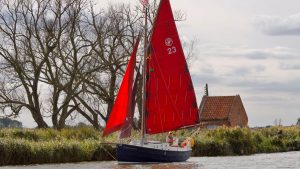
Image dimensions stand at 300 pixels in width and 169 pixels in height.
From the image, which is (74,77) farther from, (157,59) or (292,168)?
(292,168)

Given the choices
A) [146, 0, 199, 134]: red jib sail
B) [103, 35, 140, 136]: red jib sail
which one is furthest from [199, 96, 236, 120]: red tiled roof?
[103, 35, 140, 136]: red jib sail

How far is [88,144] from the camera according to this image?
36500mm

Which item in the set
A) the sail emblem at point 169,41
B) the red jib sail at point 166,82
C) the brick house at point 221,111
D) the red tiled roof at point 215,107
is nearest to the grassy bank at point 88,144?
the red jib sail at point 166,82

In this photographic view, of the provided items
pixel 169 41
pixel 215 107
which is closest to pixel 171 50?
pixel 169 41

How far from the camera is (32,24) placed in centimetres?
5369

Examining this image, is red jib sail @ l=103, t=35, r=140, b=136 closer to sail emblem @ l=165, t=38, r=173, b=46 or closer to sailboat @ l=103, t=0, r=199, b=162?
sailboat @ l=103, t=0, r=199, b=162

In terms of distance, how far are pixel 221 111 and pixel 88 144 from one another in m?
41.2

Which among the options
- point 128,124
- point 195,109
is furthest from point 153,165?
point 195,109

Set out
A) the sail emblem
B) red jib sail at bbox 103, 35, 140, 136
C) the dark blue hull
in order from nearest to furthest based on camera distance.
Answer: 1. red jib sail at bbox 103, 35, 140, 136
2. the dark blue hull
3. the sail emblem

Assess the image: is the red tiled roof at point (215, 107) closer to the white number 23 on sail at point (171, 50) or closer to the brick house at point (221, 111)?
the brick house at point (221, 111)

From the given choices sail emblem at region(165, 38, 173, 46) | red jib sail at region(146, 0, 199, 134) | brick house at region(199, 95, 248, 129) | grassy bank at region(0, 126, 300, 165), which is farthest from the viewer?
brick house at region(199, 95, 248, 129)

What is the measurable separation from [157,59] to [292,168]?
874cm

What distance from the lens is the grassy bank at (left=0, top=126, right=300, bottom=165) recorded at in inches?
1313

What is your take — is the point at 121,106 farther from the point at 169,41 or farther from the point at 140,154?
the point at 169,41
